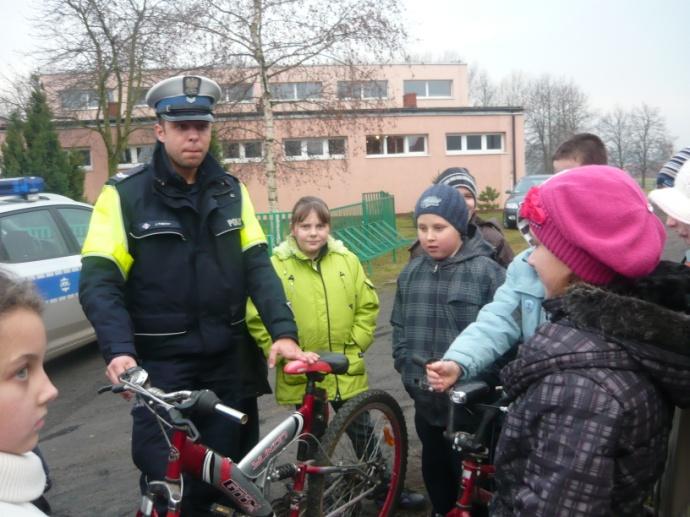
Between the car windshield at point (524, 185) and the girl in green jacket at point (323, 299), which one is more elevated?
the girl in green jacket at point (323, 299)

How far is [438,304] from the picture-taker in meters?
3.22

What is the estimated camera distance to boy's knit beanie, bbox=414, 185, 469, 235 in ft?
10.8

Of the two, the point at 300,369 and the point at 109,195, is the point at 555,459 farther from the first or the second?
the point at 109,195

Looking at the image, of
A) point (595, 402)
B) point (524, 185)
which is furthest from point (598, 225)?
point (524, 185)

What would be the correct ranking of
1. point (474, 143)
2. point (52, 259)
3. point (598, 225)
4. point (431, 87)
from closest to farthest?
1. point (598, 225)
2. point (52, 259)
3. point (474, 143)
4. point (431, 87)

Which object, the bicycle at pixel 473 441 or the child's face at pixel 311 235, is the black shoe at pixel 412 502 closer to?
the bicycle at pixel 473 441

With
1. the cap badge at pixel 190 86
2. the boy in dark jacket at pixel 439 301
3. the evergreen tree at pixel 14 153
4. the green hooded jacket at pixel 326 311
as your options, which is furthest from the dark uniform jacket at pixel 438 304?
the evergreen tree at pixel 14 153

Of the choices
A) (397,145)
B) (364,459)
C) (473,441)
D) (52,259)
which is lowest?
(364,459)

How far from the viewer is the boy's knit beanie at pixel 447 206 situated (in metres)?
3.28

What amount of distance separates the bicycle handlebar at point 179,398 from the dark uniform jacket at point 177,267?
30cm

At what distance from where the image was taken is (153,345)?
9.03 ft

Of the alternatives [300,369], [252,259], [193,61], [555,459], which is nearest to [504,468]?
[555,459]

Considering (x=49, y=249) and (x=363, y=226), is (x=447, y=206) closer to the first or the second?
(x=49, y=249)

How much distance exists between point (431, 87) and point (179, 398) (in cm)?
4579
